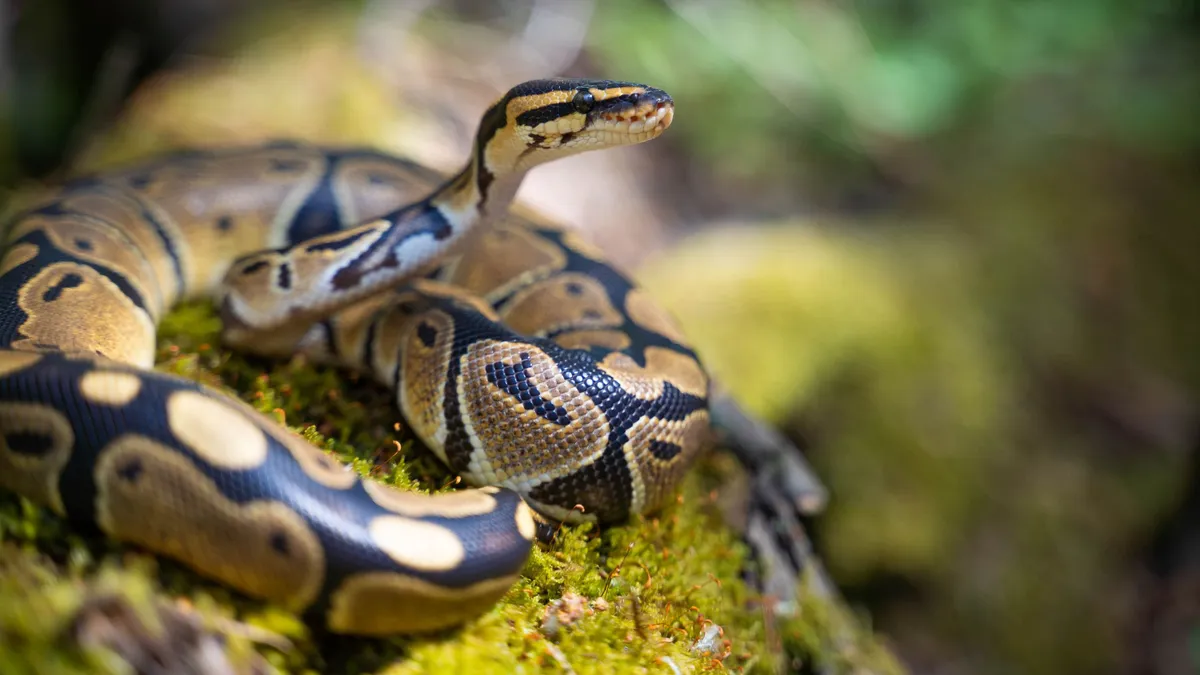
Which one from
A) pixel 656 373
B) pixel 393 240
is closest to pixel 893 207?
pixel 656 373

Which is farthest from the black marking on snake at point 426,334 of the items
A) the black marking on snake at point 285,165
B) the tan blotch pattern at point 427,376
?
the black marking on snake at point 285,165

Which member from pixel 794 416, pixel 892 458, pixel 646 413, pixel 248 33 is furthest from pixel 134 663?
pixel 248 33

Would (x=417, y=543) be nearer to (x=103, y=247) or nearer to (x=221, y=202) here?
(x=103, y=247)

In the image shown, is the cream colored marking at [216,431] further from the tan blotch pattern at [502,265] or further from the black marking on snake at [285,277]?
the tan blotch pattern at [502,265]

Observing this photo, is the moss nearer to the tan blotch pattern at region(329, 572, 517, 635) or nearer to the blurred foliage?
the tan blotch pattern at region(329, 572, 517, 635)

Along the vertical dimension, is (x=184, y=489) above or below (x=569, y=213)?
above

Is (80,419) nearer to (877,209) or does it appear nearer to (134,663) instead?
(134,663)
